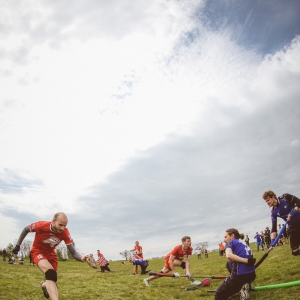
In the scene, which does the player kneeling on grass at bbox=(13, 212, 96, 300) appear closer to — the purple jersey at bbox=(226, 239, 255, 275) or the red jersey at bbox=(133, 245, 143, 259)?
the purple jersey at bbox=(226, 239, 255, 275)

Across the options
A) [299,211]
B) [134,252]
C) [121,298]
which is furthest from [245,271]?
[134,252]

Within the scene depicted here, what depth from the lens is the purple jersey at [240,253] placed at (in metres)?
5.61

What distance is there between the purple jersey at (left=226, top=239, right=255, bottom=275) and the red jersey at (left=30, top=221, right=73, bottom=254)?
410 cm

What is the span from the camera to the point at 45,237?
6.21m

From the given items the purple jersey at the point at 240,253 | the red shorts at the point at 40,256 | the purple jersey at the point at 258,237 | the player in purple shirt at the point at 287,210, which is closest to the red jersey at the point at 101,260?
the red shorts at the point at 40,256

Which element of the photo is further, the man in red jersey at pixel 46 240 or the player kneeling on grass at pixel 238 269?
the man in red jersey at pixel 46 240

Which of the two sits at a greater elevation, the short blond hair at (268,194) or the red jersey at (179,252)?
the short blond hair at (268,194)

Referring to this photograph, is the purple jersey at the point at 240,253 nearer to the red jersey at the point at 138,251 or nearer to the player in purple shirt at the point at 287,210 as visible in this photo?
the player in purple shirt at the point at 287,210

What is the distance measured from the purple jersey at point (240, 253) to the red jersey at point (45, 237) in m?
4.10

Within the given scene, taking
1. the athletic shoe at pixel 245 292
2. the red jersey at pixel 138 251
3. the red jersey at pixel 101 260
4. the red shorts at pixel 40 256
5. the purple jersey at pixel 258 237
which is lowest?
the purple jersey at pixel 258 237

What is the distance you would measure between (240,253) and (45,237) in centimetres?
478

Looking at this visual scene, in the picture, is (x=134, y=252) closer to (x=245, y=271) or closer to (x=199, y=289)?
(x=199, y=289)

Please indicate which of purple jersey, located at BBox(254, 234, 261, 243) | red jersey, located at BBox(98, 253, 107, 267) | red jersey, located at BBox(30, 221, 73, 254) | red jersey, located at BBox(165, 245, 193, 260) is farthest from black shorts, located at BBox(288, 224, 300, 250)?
purple jersey, located at BBox(254, 234, 261, 243)

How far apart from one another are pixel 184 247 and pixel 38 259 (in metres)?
6.06
